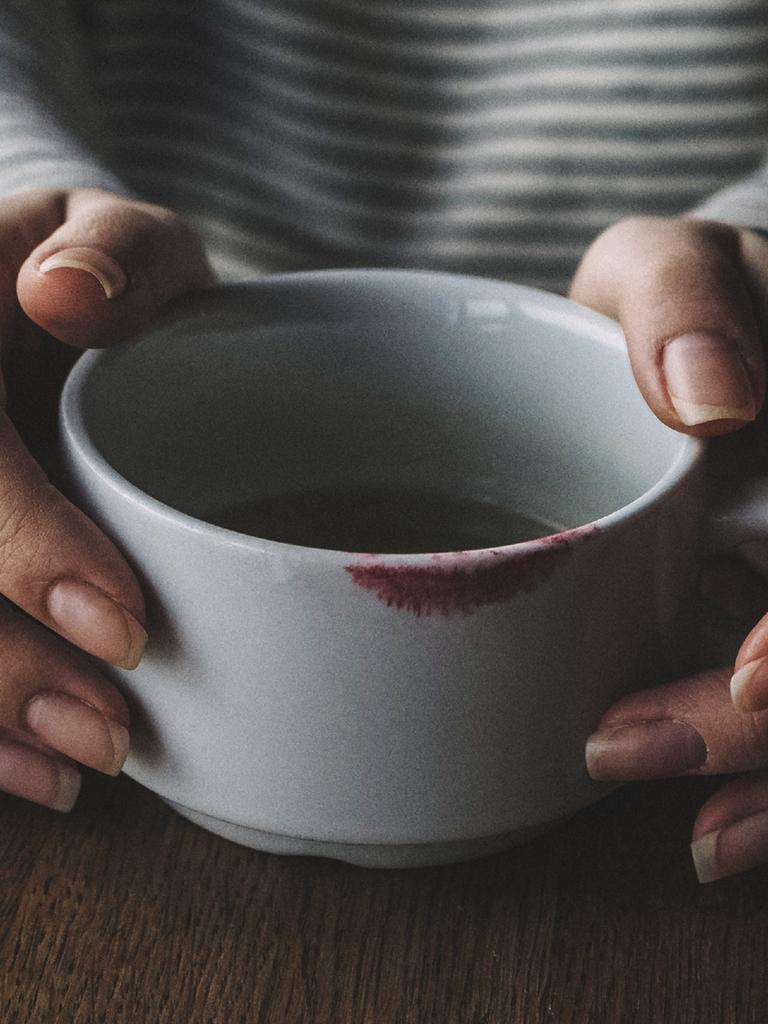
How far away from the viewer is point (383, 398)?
55 centimetres

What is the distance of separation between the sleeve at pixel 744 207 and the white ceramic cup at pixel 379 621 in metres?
0.14

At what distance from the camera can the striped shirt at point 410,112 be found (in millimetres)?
752

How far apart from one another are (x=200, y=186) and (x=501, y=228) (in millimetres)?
239

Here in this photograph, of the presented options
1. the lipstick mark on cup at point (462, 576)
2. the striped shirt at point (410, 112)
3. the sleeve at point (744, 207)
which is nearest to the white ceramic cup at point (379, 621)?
the lipstick mark on cup at point (462, 576)

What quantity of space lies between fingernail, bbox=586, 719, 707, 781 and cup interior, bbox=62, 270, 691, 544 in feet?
0.34

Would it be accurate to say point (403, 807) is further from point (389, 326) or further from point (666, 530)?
point (389, 326)

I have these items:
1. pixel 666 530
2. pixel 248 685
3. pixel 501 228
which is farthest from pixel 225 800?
pixel 501 228

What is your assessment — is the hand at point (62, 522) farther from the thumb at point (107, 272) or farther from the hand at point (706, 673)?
the hand at point (706, 673)

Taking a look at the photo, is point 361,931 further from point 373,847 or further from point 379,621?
point 379,621

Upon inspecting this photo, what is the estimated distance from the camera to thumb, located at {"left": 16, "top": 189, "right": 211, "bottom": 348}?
16.8 inches

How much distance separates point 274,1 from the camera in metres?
0.79

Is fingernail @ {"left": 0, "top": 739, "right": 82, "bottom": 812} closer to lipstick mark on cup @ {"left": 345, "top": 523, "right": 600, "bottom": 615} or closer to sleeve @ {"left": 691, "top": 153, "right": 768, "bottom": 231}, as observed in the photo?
lipstick mark on cup @ {"left": 345, "top": 523, "right": 600, "bottom": 615}

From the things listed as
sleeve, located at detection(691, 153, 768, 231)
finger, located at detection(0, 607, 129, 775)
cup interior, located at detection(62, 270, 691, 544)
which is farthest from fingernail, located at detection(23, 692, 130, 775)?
sleeve, located at detection(691, 153, 768, 231)

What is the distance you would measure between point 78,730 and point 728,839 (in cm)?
24
